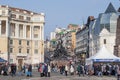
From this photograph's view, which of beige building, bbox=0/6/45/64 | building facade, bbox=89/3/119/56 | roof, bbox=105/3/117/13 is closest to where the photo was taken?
beige building, bbox=0/6/45/64

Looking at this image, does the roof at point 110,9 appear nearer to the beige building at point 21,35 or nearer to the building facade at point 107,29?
the building facade at point 107,29

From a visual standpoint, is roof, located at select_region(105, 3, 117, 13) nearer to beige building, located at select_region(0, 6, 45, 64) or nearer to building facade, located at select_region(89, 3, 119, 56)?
building facade, located at select_region(89, 3, 119, 56)

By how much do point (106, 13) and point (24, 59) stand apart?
27203mm

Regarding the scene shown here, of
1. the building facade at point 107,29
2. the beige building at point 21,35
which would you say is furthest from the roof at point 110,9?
the beige building at point 21,35

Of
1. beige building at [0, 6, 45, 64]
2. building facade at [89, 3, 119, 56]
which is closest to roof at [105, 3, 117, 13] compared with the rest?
building facade at [89, 3, 119, 56]

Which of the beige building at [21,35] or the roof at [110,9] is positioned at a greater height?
the roof at [110,9]

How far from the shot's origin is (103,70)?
49.0 metres

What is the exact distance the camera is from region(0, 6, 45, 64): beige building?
111 m

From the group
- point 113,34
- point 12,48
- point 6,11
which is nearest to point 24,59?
point 12,48

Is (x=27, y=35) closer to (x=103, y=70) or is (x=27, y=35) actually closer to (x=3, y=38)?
(x=3, y=38)

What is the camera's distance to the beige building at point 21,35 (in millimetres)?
111125

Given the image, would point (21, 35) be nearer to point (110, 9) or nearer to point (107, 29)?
point (107, 29)

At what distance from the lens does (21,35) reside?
119m

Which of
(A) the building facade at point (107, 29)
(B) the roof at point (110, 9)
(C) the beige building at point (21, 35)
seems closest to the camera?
(C) the beige building at point (21, 35)
